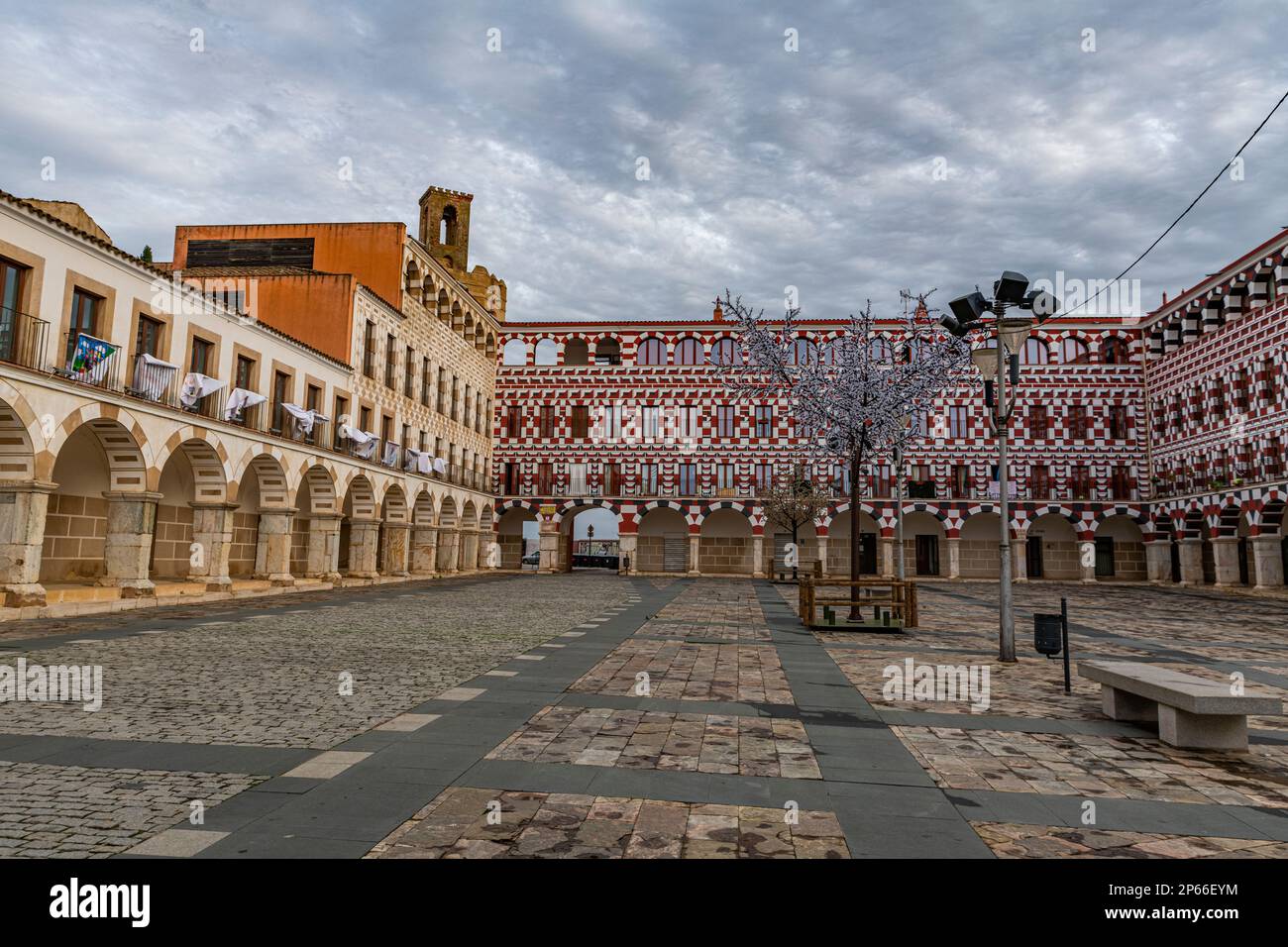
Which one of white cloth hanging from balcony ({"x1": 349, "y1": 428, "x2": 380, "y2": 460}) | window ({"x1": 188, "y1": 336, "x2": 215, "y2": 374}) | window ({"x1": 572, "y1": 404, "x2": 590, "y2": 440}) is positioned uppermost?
window ({"x1": 572, "y1": 404, "x2": 590, "y2": 440})

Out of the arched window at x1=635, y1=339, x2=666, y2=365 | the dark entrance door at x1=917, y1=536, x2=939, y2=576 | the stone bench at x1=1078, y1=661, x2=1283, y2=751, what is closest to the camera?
the stone bench at x1=1078, y1=661, x2=1283, y2=751

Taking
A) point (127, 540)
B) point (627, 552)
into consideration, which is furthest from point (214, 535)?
point (627, 552)

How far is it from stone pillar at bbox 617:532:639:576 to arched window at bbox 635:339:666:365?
32.2 ft

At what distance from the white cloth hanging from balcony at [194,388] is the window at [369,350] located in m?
9.10

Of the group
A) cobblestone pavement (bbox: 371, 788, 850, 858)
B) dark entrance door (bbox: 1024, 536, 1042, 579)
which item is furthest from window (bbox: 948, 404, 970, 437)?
cobblestone pavement (bbox: 371, 788, 850, 858)

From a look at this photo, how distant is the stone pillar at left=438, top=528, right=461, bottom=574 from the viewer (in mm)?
35428

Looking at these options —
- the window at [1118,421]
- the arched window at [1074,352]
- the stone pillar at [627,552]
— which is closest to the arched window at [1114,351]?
the arched window at [1074,352]

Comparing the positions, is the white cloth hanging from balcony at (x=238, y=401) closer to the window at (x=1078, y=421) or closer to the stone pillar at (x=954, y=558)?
the stone pillar at (x=954, y=558)

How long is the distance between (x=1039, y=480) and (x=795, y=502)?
51.2 ft

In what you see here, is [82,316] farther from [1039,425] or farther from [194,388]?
[1039,425]

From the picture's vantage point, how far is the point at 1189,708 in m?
5.75

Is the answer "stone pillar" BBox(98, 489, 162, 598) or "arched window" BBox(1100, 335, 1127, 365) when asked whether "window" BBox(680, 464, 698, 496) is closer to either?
"arched window" BBox(1100, 335, 1127, 365)

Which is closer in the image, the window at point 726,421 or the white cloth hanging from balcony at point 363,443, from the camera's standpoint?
the white cloth hanging from balcony at point 363,443

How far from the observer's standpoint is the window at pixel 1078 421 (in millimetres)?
40500
